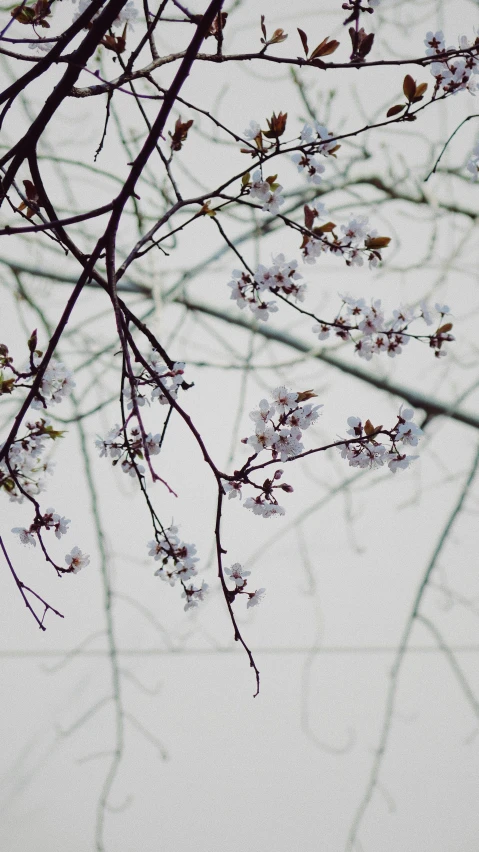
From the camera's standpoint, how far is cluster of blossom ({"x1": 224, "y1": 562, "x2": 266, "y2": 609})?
1.02 m

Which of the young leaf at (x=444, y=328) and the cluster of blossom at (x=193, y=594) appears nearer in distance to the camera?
the cluster of blossom at (x=193, y=594)

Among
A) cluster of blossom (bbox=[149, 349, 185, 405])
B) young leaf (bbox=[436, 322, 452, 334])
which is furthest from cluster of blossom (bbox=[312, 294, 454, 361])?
Answer: cluster of blossom (bbox=[149, 349, 185, 405])

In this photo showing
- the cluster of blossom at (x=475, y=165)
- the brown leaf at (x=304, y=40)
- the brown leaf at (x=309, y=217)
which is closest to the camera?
the brown leaf at (x=304, y=40)

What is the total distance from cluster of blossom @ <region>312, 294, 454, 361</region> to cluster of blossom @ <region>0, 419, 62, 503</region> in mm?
600

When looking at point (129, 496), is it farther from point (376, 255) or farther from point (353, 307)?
point (376, 255)

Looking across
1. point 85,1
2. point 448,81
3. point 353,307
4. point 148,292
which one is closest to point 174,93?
point 85,1

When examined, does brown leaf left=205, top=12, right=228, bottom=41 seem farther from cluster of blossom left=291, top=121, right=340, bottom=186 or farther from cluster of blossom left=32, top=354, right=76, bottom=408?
cluster of blossom left=32, top=354, right=76, bottom=408

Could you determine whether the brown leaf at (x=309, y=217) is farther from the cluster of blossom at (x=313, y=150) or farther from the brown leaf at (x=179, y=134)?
the brown leaf at (x=179, y=134)

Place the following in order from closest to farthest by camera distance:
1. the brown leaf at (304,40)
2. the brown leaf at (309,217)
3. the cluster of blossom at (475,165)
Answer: the brown leaf at (304,40) < the brown leaf at (309,217) < the cluster of blossom at (475,165)

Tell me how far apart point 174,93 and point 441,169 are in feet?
7.10

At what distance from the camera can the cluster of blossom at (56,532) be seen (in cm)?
103

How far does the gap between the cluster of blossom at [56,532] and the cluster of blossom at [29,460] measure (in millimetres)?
61

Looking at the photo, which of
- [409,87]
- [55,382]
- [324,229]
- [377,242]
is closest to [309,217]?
[324,229]

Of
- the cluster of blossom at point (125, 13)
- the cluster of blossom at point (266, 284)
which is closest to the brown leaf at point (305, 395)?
the cluster of blossom at point (266, 284)
